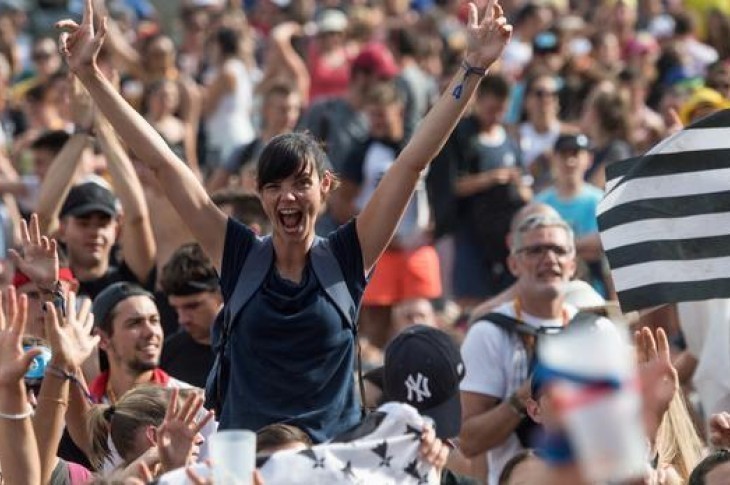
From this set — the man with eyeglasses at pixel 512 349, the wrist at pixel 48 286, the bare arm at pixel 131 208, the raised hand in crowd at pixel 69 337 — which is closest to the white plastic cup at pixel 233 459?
the raised hand in crowd at pixel 69 337

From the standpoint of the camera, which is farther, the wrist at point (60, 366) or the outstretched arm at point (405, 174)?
the wrist at point (60, 366)

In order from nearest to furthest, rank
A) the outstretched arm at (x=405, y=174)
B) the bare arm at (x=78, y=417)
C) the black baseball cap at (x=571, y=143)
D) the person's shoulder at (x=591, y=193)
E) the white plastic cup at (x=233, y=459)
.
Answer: the white plastic cup at (x=233, y=459)
the outstretched arm at (x=405, y=174)
the bare arm at (x=78, y=417)
the black baseball cap at (x=571, y=143)
the person's shoulder at (x=591, y=193)

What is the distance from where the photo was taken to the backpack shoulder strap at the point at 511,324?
7.85 meters

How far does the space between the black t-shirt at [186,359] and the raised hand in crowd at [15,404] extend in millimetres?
2320

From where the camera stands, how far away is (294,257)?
18.4 ft

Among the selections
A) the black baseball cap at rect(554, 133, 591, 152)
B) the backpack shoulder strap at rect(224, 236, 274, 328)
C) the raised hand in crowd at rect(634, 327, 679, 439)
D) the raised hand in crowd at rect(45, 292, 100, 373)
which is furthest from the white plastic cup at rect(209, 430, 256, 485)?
the black baseball cap at rect(554, 133, 591, 152)

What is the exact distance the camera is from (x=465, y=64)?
5715 mm

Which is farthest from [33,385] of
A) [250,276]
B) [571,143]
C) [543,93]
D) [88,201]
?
[543,93]

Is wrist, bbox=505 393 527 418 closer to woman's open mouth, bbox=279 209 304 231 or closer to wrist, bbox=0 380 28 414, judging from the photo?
woman's open mouth, bbox=279 209 304 231

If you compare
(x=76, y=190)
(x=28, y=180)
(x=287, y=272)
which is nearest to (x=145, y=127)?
(x=287, y=272)

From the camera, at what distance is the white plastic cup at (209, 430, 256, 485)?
154 inches

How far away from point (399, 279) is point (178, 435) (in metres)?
7.25

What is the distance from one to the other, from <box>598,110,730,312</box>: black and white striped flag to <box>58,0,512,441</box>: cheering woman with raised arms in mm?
1692

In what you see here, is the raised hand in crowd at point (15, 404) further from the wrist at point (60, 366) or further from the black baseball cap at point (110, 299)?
the black baseball cap at point (110, 299)
